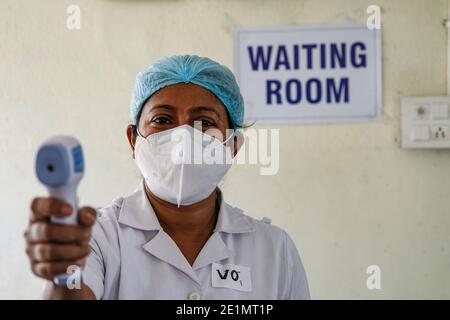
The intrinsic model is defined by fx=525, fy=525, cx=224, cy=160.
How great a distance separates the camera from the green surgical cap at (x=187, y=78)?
726mm

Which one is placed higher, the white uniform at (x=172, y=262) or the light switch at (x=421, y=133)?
the light switch at (x=421, y=133)

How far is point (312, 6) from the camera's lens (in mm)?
1066

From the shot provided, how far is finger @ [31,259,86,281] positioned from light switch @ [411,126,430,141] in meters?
0.76

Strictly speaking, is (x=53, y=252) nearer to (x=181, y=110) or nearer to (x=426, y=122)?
(x=181, y=110)

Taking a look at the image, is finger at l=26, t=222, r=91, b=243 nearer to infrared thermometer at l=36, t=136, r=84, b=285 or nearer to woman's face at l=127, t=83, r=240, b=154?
infrared thermometer at l=36, t=136, r=84, b=285

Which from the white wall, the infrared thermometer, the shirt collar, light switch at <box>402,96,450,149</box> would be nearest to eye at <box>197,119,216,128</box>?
the shirt collar

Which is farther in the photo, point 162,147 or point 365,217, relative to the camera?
point 365,217

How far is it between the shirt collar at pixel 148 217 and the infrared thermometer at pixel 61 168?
26 centimetres

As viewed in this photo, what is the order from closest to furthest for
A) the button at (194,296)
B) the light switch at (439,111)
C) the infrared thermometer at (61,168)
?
the infrared thermometer at (61,168) → the button at (194,296) → the light switch at (439,111)

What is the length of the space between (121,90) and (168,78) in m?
0.39

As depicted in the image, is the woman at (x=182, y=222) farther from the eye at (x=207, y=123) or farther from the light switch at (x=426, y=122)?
the light switch at (x=426, y=122)

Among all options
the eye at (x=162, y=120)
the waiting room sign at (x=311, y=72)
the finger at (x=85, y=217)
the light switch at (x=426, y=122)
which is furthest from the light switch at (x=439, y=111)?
the finger at (x=85, y=217)
